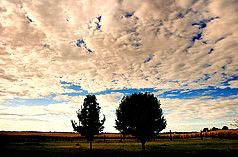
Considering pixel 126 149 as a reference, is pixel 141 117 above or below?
above

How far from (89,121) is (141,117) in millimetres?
9947

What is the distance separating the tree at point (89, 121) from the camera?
49000 millimetres

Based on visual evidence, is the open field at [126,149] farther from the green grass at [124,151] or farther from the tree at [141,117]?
the tree at [141,117]

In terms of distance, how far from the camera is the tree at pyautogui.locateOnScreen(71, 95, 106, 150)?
1929 inches

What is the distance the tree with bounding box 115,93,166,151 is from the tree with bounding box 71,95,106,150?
3.77 metres

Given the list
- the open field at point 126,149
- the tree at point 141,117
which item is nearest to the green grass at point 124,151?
the open field at point 126,149

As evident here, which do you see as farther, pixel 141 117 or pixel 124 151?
pixel 141 117

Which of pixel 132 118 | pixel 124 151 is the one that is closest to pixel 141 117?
pixel 132 118

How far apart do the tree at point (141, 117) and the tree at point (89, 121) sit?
3.77m

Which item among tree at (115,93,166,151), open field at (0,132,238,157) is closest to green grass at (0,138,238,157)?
open field at (0,132,238,157)

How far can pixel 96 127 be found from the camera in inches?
1935

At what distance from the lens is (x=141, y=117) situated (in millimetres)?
44250

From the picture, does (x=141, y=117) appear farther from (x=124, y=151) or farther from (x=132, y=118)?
(x=124, y=151)

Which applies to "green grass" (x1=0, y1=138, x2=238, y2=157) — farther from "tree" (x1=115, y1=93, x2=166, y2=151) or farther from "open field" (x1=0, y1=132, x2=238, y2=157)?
"tree" (x1=115, y1=93, x2=166, y2=151)
